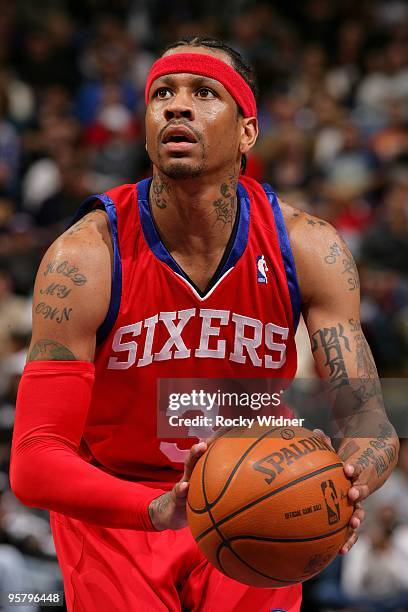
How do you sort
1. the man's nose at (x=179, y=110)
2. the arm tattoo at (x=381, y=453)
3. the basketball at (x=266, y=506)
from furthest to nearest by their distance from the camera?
1. the man's nose at (x=179, y=110)
2. the arm tattoo at (x=381, y=453)
3. the basketball at (x=266, y=506)

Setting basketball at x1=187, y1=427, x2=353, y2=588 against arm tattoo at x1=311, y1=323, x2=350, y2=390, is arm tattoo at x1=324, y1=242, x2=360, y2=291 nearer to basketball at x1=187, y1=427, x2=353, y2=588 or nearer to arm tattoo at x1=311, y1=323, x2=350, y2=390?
arm tattoo at x1=311, y1=323, x2=350, y2=390

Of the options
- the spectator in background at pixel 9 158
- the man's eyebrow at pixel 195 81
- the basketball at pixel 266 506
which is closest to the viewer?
the basketball at pixel 266 506

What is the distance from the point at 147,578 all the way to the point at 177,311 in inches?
38.5

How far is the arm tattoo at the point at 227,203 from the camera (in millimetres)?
3998

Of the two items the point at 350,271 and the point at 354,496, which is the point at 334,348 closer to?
the point at 350,271

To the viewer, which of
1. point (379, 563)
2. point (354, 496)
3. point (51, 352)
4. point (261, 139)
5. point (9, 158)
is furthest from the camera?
point (261, 139)

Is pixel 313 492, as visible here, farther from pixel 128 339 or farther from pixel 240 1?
pixel 240 1

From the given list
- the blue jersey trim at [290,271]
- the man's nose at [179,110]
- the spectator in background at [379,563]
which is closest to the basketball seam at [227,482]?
the blue jersey trim at [290,271]

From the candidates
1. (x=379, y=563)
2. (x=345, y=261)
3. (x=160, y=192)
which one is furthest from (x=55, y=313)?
(x=379, y=563)

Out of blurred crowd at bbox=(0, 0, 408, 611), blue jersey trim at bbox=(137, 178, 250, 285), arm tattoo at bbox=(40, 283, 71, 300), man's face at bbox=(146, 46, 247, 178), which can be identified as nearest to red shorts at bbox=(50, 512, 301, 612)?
arm tattoo at bbox=(40, 283, 71, 300)

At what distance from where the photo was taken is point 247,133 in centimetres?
412

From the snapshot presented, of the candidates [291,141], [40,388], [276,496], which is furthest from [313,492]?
[291,141]

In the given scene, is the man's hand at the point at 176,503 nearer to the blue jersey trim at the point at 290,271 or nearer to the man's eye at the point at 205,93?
the blue jersey trim at the point at 290,271

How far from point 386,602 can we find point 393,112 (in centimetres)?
548
